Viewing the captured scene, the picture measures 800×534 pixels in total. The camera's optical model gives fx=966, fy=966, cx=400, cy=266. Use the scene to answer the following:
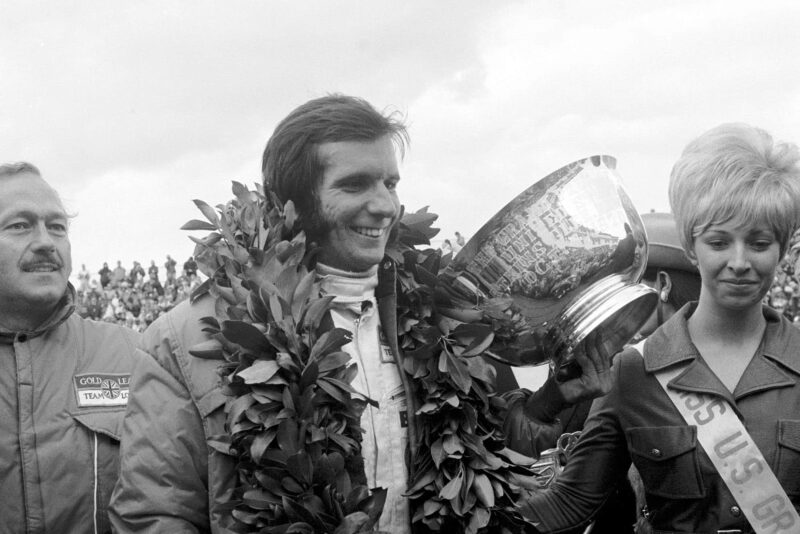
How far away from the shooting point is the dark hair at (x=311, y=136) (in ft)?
8.73

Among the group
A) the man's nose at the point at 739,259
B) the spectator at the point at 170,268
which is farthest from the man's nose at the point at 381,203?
the spectator at the point at 170,268

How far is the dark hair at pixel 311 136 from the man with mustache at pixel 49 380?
0.78 m

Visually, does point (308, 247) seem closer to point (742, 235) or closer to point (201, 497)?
point (201, 497)

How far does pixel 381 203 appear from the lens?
2.63 m

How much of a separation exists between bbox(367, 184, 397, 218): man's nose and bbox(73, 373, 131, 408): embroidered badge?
1119 mm

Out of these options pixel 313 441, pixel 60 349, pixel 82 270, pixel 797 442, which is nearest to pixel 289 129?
pixel 313 441

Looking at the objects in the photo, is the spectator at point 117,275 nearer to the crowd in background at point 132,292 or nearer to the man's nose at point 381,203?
the crowd in background at point 132,292

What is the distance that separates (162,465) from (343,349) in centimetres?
58

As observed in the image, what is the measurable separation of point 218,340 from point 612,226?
3.79 feet

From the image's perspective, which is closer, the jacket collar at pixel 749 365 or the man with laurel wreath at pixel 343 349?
the man with laurel wreath at pixel 343 349

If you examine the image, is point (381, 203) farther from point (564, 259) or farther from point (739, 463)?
point (739, 463)

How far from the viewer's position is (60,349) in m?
3.20

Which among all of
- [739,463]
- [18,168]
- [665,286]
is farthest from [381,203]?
[665,286]

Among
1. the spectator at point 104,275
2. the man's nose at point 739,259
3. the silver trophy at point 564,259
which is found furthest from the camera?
the spectator at point 104,275
